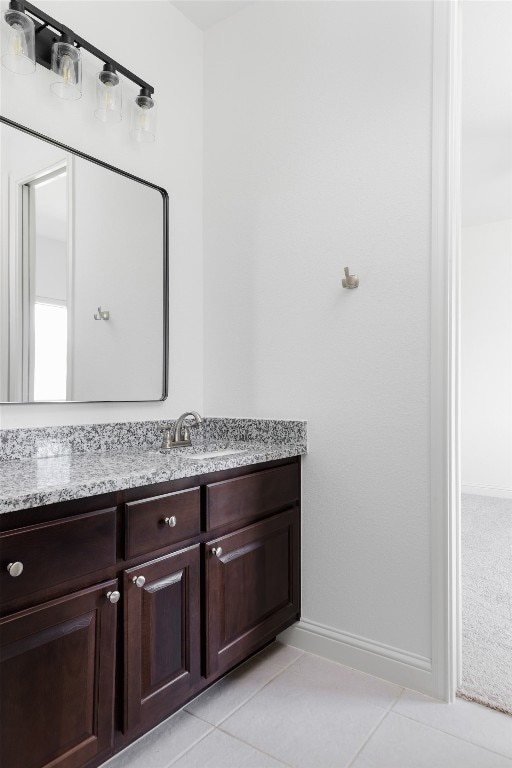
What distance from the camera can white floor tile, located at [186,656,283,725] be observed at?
1.60m

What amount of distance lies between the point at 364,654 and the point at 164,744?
31.4 inches

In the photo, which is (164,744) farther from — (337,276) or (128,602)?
(337,276)

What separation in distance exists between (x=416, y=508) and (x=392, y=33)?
180 cm

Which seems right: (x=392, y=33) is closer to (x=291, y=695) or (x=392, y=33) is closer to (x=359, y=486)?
(x=359, y=486)

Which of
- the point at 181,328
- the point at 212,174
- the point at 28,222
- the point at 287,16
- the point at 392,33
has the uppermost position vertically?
the point at 287,16

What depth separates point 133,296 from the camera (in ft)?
6.68

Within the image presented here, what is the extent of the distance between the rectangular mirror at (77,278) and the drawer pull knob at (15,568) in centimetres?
71

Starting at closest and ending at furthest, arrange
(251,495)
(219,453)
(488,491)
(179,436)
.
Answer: (251,495), (219,453), (179,436), (488,491)

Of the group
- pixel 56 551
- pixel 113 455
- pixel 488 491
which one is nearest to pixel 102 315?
pixel 113 455

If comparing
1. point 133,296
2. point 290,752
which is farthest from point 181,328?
point 290,752

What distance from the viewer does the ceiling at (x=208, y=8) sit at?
222 centimetres

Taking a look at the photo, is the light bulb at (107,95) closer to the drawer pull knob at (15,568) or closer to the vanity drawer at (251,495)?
the vanity drawer at (251,495)

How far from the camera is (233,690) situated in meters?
1.72

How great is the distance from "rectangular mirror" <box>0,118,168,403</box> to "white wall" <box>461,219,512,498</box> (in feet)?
12.6
